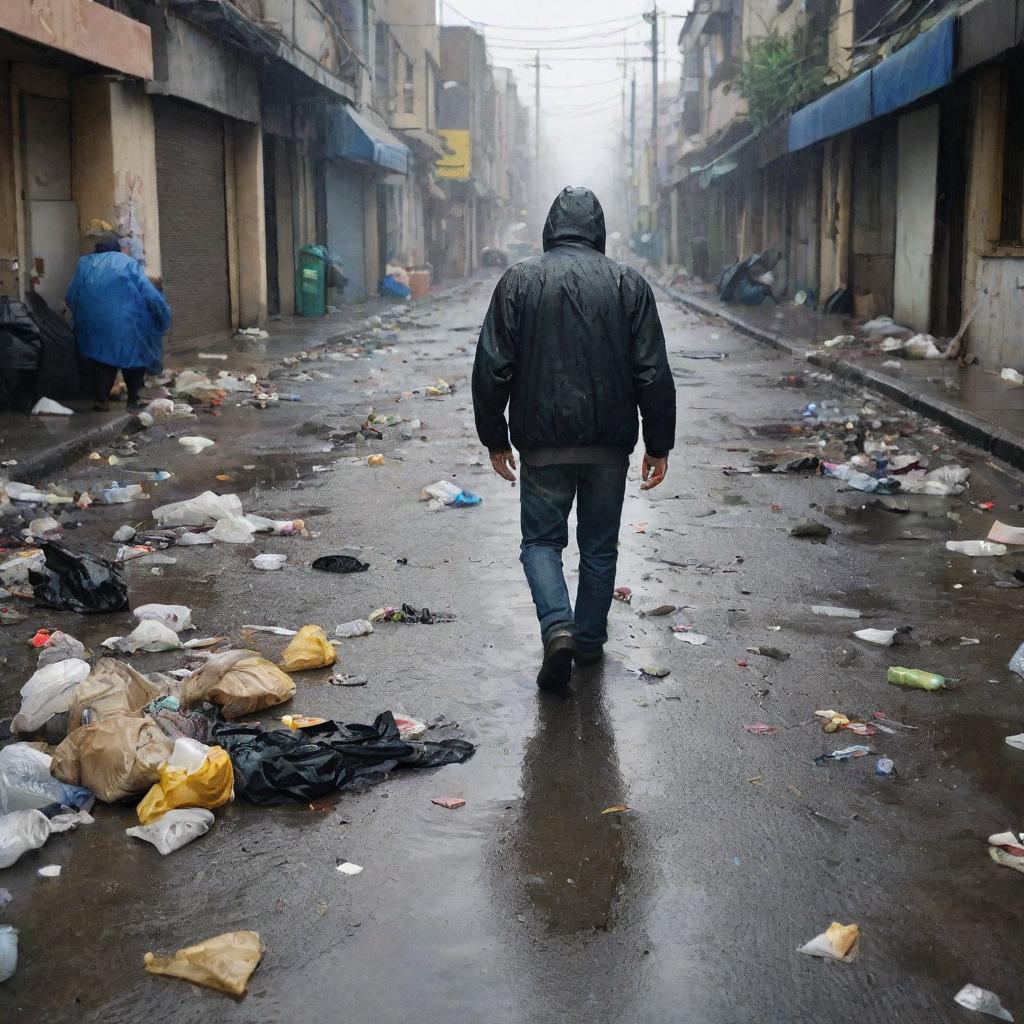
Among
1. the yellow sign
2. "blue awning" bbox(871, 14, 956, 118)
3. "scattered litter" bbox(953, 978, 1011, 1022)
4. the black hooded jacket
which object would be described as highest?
the yellow sign

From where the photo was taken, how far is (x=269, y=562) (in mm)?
6648

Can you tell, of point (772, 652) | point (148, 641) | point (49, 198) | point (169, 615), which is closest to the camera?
point (772, 652)

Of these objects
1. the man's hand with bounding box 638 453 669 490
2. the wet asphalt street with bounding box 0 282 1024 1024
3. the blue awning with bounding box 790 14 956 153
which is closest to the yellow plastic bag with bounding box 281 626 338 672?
the wet asphalt street with bounding box 0 282 1024 1024

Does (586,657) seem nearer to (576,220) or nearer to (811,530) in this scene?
(576,220)

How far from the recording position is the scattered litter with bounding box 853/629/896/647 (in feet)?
17.2

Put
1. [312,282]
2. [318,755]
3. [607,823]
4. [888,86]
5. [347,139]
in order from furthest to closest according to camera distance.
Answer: [347,139], [312,282], [888,86], [318,755], [607,823]

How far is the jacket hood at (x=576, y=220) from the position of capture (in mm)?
4750

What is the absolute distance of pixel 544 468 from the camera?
4766 mm

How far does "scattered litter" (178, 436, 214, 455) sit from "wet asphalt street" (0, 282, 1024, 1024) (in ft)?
11.1

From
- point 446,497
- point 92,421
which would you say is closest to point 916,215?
point 92,421

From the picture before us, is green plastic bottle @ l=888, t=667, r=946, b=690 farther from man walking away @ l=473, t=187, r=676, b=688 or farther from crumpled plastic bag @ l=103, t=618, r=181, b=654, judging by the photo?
crumpled plastic bag @ l=103, t=618, r=181, b=654

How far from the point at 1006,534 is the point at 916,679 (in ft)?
8.59

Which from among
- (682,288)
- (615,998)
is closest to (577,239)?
(615,998)

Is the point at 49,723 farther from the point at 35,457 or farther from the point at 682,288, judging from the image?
the point at 682,288
